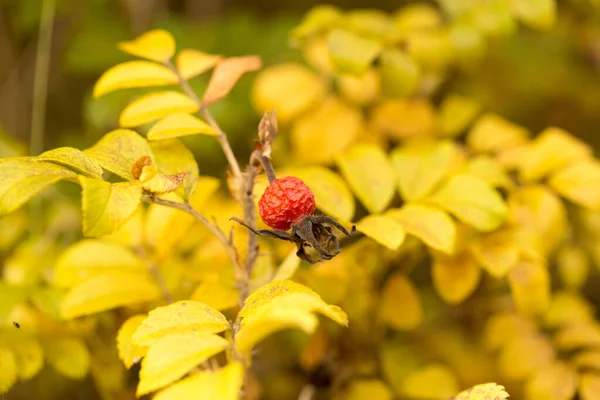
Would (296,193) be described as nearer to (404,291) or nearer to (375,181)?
(375,181)

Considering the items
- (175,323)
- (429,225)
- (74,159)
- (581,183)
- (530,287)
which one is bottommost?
(530,287)

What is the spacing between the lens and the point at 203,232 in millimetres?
1079

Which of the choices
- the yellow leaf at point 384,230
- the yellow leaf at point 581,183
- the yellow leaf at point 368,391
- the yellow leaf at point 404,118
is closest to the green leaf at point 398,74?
the yellow leaf at point 404,118

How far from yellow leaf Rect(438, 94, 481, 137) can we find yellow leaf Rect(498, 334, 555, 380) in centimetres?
42

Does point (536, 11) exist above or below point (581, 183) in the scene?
above

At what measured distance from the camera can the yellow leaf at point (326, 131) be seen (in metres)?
1.22

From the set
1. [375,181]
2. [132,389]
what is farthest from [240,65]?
A: [132,389]

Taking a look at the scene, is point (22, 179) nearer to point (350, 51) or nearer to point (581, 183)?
point (350, 51)

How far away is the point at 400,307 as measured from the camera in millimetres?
1056

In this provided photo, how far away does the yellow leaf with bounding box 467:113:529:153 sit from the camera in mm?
1156

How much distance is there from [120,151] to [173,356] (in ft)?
0.92

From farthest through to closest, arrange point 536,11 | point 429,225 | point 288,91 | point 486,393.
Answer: point 288,91 → point 536,11 → point 429,225 → point 486,393

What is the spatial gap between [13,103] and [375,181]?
1.32m

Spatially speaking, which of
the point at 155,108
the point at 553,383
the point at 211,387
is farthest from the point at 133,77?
the point at 553,383
